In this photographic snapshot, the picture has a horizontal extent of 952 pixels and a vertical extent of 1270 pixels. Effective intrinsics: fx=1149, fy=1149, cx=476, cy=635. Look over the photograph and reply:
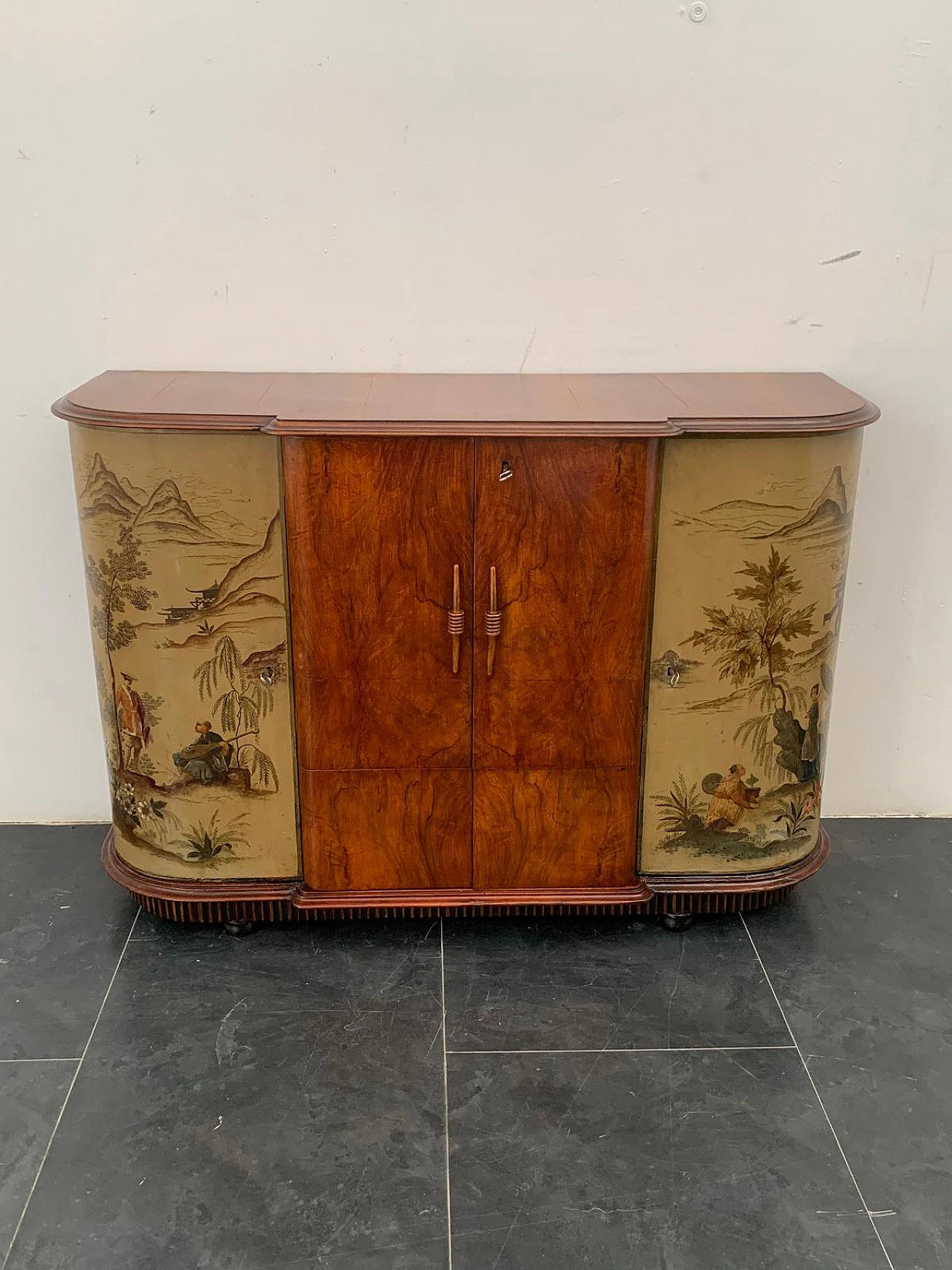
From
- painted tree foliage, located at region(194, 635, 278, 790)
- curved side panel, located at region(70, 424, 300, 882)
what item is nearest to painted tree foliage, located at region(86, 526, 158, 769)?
curved side panel, located at region(70, 424, 300, 882)

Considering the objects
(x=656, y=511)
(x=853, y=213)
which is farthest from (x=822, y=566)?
Result: (x=853, y=213)

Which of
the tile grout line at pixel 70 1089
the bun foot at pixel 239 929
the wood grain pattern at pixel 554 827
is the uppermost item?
the wood grain pattern at pixel 554 827

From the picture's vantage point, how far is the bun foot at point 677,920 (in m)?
2.31

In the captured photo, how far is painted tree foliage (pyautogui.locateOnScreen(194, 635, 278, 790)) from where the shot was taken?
2.12 meters

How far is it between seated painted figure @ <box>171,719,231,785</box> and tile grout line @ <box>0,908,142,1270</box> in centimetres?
39

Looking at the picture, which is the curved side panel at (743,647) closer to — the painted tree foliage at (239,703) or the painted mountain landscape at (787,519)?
the painted mountain landscape at (787,519)

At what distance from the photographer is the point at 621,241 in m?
2.25

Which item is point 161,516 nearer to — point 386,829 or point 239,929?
point 386,829

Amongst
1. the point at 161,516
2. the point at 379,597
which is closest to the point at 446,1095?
the point at 379,597

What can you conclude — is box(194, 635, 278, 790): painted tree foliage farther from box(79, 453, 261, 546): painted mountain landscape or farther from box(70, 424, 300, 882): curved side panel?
box(79, 453, 261, 546): painted mountain landscape

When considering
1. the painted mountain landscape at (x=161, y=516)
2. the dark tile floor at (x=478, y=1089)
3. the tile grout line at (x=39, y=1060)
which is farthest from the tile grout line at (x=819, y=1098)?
the painted mountain landscape at (x=161, y=516)

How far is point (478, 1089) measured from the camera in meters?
1.92

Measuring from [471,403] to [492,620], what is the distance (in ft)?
1.30

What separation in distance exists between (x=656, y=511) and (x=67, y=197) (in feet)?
4.18
